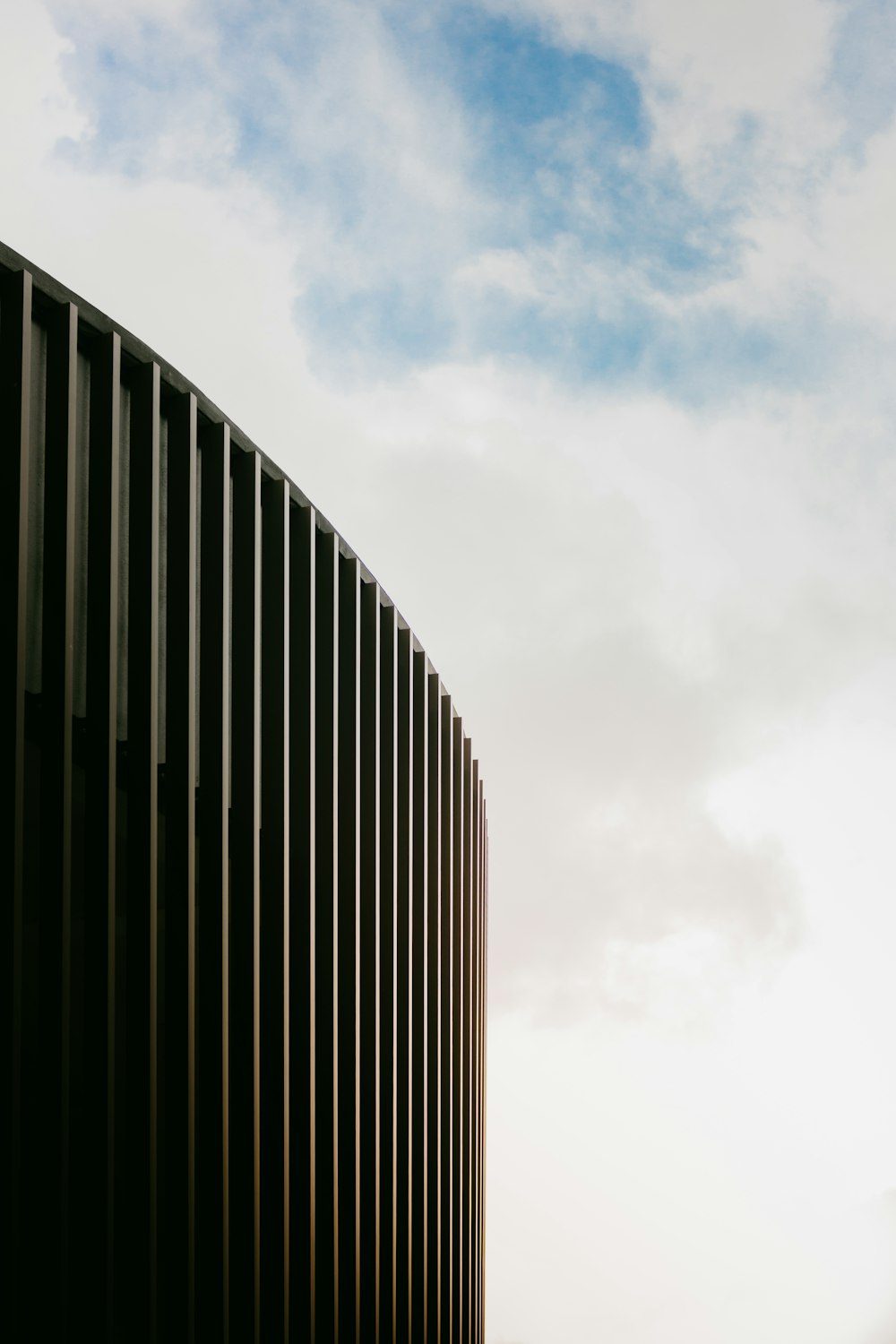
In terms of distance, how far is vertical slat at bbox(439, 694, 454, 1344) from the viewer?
45.2 ft

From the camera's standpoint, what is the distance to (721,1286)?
350 feet

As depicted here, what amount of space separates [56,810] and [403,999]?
6.62 metres

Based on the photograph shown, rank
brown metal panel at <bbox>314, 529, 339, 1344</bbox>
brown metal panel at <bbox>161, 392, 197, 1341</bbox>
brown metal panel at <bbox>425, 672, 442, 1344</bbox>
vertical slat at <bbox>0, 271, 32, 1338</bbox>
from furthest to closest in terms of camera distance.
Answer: brown metal panel at <bbox>425, 672, 442, 1344</bbox>
brown metal panel at <bbox>314, 529, 339, 1344</bbox>
brown metal panel at <bbox>161, 392, 197, 1341</bbox>
vertical slat at <bbox>0, 271, 32, 1338</bbox>

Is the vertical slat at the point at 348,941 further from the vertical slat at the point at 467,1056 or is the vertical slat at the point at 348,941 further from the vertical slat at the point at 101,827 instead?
the vertical slat at the point at 467,1056

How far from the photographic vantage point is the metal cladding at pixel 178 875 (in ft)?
18.5

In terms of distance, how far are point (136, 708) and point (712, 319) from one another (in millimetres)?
71997

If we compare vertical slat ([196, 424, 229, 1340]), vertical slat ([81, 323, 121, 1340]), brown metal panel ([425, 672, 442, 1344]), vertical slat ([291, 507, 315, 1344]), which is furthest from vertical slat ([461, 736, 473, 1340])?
vertical slat ([81, 323, 121, 1340])

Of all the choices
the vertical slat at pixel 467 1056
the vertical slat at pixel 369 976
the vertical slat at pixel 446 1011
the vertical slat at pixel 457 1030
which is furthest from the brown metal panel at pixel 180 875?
the vertical slat at pixel 467 1056

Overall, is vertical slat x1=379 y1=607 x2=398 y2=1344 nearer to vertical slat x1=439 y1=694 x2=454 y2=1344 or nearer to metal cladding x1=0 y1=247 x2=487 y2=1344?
metal cladding x1=0 y1=247 x2=487 y2=1344

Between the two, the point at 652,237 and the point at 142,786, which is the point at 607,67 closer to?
the point at 652,237

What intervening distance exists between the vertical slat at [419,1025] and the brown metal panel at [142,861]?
5987mm

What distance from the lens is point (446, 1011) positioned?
46.1ft

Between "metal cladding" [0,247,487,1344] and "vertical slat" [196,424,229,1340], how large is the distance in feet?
0.06

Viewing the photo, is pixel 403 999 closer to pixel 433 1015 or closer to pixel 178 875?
pixel 433 1015
